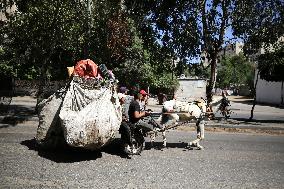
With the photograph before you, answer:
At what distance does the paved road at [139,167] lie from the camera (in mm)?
7383

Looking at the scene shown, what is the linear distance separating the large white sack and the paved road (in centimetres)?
71

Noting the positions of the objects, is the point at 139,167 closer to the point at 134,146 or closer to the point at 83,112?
the point at 134,146

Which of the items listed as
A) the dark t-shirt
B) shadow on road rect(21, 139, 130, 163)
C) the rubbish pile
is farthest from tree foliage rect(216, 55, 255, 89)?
the rubbish pile

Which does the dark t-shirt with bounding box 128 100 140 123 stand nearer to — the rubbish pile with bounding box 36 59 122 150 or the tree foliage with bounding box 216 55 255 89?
the rubbish pile with bounding box 36 59 122 150

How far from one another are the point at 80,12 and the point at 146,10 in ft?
12.4

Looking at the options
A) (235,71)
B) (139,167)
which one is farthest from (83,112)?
(235,71)

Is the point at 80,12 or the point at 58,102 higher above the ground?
the point at 80,12

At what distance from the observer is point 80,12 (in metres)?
18.5

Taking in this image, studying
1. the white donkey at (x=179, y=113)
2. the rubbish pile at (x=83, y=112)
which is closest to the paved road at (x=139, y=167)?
the rubbish pile at (x=83, y=112)

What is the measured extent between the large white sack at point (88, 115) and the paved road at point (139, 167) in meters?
0.71

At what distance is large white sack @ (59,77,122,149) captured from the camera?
8.44 meters

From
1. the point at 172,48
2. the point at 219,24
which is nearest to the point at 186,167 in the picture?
the point at 172,48

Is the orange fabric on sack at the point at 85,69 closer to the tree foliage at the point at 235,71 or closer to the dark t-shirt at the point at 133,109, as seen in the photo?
the dark t-shirt at the point at 133,109

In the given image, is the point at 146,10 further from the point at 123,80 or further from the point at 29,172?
the point at 123,80
